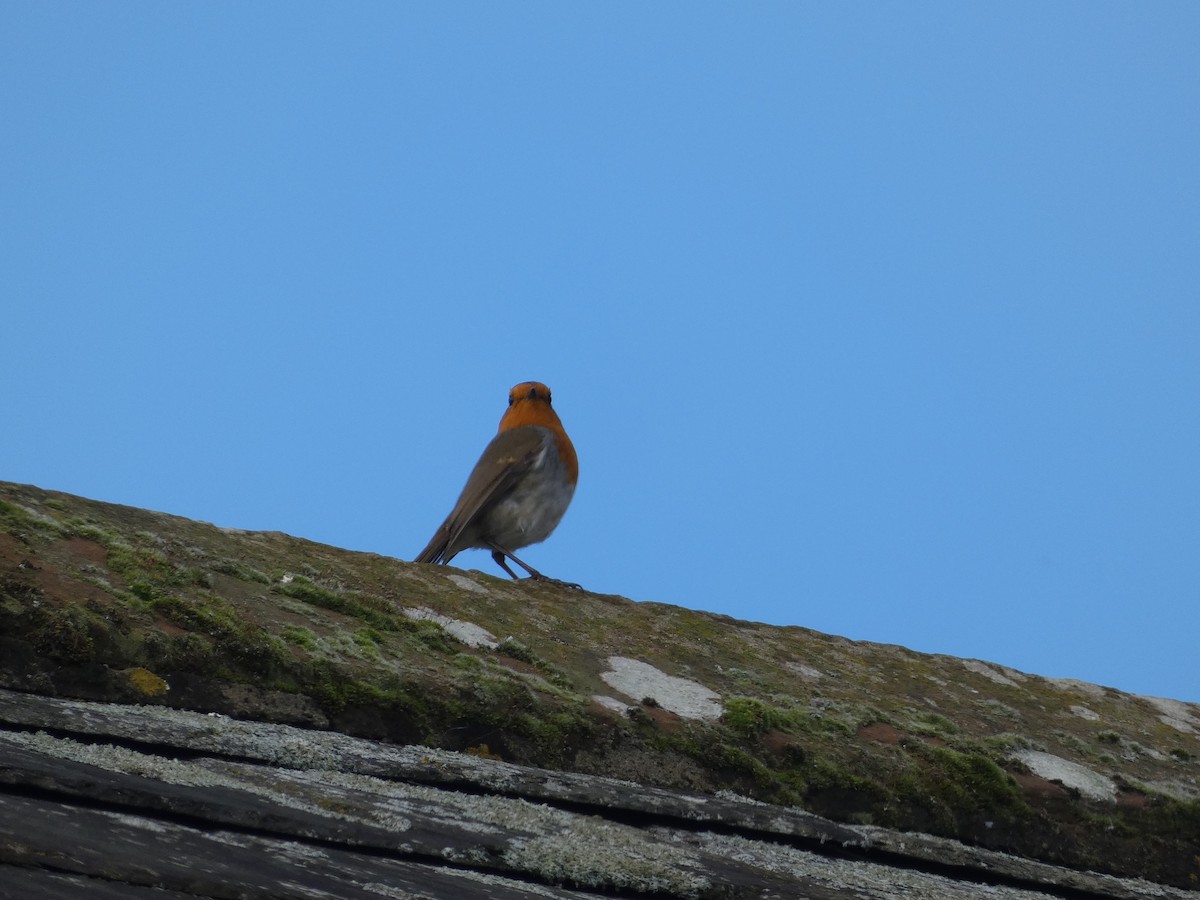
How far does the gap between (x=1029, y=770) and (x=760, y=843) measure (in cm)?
124

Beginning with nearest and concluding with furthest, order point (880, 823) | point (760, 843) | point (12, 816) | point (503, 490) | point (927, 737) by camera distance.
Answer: point (12, 816) < point (760, 843) < point (880, 823) < point (927, 737) < point (503, 490)

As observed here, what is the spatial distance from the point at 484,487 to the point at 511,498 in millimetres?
168

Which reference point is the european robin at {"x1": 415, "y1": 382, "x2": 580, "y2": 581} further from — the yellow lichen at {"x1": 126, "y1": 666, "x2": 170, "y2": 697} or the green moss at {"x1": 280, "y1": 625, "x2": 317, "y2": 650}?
the yellow lichen at {"x1": 126, "y1": 666, "x2": 170, "y2": 697}

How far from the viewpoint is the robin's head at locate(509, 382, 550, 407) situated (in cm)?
781

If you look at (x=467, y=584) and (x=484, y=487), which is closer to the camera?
(x=467, y=584)

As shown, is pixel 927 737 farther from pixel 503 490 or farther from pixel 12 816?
pixel 503 490

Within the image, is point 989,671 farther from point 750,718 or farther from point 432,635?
point 432,635

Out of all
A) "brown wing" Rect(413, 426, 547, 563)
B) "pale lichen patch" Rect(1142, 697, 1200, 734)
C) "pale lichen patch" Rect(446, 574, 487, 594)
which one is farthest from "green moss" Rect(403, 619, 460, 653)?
"brown wing" Rect(413, 426, 547, 563)

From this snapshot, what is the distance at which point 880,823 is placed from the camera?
3.23 meters

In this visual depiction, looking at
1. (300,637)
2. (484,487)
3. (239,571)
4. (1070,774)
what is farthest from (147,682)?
(484,487)

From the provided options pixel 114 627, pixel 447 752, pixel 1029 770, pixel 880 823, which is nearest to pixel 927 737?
pixel 1029 770

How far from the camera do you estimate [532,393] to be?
7.80 m

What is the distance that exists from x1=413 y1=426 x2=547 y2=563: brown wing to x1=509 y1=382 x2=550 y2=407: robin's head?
490 mm

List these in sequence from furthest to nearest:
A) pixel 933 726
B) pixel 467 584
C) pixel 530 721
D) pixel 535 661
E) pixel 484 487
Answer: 1. pixel 484 487
2. pixel 467 584
3. pixel 933 726
4. pixel 535 661
5. pixel 530 721
